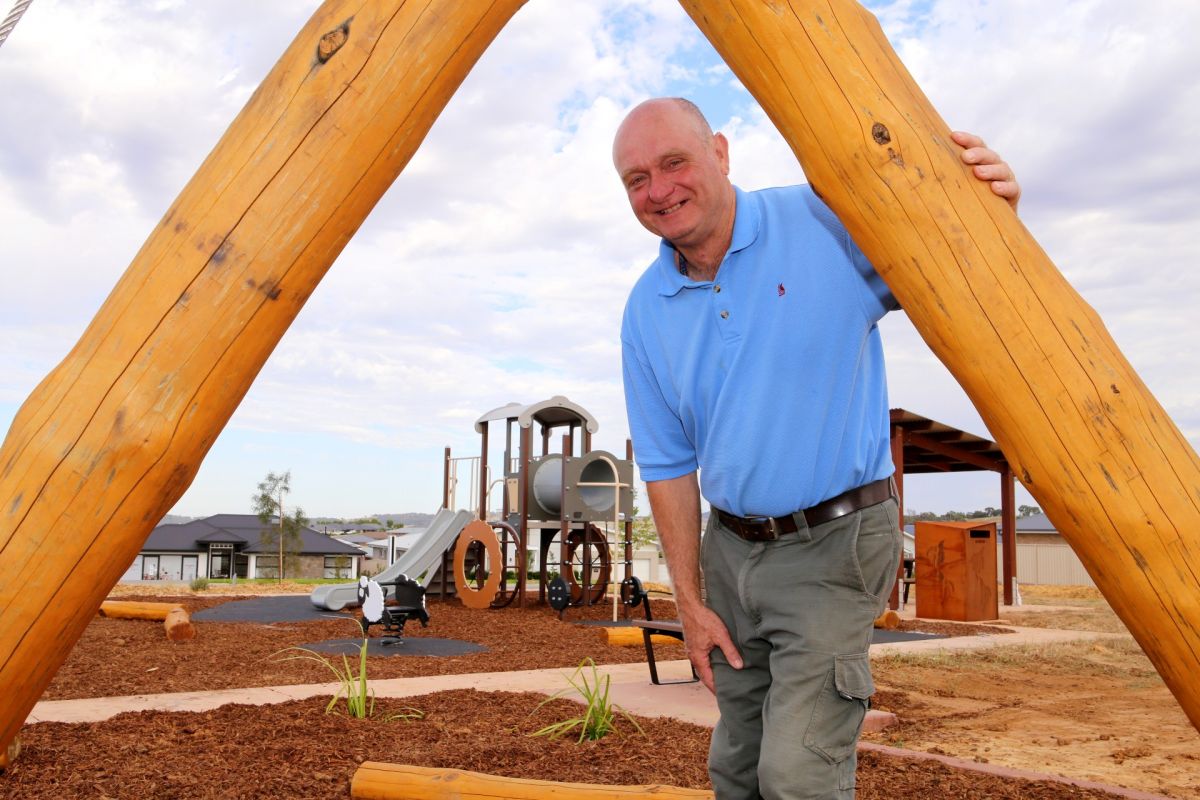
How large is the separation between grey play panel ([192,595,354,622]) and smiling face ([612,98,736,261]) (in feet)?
31.3

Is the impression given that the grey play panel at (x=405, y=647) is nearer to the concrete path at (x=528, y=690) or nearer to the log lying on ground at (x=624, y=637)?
the log lying on ground at (x=624, y=637)

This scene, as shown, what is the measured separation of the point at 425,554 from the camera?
1438cm

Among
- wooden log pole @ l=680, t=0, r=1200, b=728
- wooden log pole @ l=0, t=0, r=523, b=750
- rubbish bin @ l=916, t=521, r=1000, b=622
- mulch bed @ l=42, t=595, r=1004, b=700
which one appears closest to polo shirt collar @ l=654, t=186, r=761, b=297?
wooden log pole @ l=680, t=0, r=1200, b=728

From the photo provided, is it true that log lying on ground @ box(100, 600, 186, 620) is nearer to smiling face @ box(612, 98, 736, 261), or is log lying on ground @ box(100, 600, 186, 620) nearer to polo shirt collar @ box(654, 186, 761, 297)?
polo shirt collar @ box(654, 186, 761, 297)

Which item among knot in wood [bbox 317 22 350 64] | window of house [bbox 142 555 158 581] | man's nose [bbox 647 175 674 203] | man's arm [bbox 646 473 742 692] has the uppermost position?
knot in wood [bbox 317 22 350 64]

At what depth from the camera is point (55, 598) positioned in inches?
64.7

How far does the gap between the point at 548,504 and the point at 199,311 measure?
12.5 meters

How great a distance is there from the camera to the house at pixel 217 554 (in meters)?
44.7

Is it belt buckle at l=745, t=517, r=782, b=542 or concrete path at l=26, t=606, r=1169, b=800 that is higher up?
belt buckle at l=745, t=517, r=782, b=542

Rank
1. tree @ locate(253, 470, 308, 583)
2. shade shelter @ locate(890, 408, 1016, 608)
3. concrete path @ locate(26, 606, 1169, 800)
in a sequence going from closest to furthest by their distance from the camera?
concrete path @ locate(26, 606, 1169, 800)
shade shelter @ locate(890, 408, 1016, 608)
tree @ locate(253, 470, 308, 583)

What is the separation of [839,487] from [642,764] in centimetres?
223

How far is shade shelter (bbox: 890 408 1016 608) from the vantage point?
14484 mm

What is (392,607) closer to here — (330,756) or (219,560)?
(330,756)

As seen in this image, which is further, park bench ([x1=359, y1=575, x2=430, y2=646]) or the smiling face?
park bench ([x1=359, y1=575, x2=430, y2=646])
